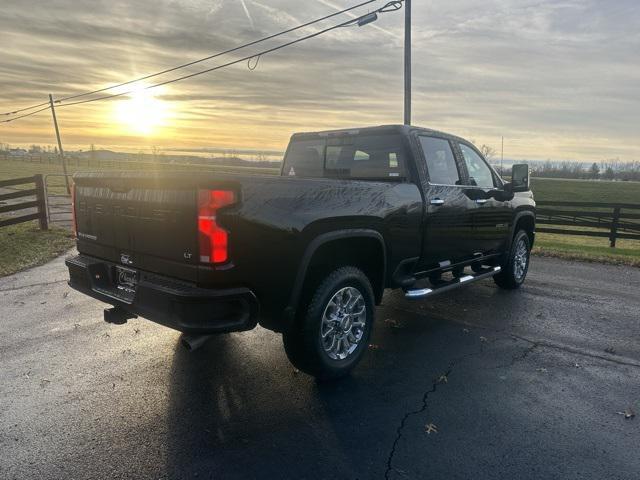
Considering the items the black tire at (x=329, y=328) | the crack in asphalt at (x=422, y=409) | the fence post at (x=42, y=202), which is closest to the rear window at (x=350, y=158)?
the black tire at (x=329, y=328)

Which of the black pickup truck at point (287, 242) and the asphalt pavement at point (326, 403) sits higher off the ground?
the black pickup truck at point (287, 242)

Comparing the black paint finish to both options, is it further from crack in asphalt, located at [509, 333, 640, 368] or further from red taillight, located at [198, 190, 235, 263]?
crack in asphalt, located at [509, 333, 640, 368]

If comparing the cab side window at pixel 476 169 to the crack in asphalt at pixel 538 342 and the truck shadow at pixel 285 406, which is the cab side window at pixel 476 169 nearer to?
the crack in asphalt at pixel 538 342

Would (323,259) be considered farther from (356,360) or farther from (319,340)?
(356,360)

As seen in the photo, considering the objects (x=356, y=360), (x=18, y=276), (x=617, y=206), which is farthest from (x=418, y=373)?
(x=617, y=206)

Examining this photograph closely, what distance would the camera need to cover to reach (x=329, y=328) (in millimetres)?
3832

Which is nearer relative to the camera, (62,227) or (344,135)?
(344,135)

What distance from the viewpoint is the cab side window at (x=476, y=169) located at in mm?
5732

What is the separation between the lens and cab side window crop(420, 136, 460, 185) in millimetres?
5023

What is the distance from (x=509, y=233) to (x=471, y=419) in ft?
12.7

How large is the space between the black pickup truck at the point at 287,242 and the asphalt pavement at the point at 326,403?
50 centimetres

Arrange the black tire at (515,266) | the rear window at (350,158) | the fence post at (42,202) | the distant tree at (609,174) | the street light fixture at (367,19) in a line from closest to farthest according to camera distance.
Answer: the rear window at (350,158), the black tire at (515,266), the fence post at (42,202), the street light fixture at (367,19), the distant tree at (609,174)

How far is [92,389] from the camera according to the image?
12.0 feet

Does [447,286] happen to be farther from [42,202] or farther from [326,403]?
[42,202]
